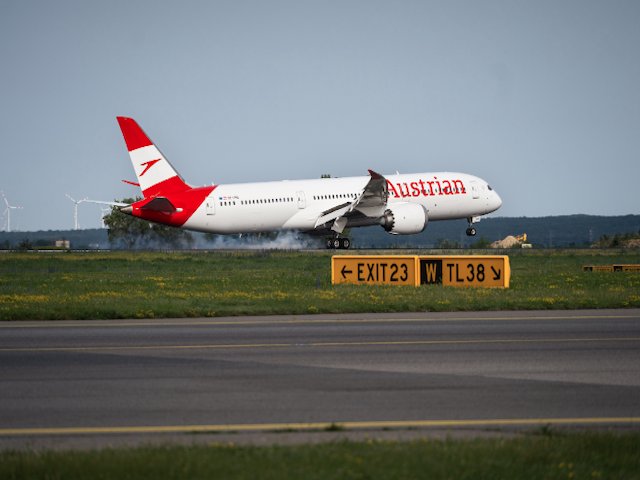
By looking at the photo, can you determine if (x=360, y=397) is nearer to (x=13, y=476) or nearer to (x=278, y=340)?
(x=13, y=476)

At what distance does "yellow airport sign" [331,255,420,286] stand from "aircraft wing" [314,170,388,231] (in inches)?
627

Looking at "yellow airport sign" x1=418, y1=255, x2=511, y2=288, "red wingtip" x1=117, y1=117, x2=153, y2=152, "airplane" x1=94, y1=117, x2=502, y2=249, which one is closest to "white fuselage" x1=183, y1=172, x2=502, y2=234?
"airplane" x1=94, y1=117, x2=502, y2=249

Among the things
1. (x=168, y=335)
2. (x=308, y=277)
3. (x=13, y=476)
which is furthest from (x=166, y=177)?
(x=13, y=476)

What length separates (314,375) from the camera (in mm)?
10406

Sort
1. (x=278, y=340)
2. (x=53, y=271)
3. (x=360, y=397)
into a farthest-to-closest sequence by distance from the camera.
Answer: (x=53, y=271)
(x=278, y=340)
(x=360, y=397)

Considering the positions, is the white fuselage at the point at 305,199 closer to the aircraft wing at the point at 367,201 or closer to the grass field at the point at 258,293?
the aircraft wing at the point at 367,201

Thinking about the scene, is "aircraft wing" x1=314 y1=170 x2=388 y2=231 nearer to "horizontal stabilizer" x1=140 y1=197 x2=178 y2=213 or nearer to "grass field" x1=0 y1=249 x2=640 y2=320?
"grass field" x1=0 y1=249 x2=640 y2=320

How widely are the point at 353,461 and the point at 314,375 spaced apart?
14.7 ft

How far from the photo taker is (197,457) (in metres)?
6.09

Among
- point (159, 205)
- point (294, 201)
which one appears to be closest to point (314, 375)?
point (159, 205)

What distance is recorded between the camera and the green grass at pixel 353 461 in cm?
569

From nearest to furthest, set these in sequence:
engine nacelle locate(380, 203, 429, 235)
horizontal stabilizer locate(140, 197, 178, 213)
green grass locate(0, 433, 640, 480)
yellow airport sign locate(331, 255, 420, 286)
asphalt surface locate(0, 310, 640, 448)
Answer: green grass locate(0, 433, 640, 480)
asphalt surface locate(0, 310, 640, 448)
yellow airport sign locate(331, 255, 420, 286)
horizontal stabilizer locate(140, 197, 178, 213)
engine nacelle locate(380, 203, 429, 235)

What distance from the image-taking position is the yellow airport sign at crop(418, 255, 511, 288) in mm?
24797

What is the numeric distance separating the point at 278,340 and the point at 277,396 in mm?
5150
